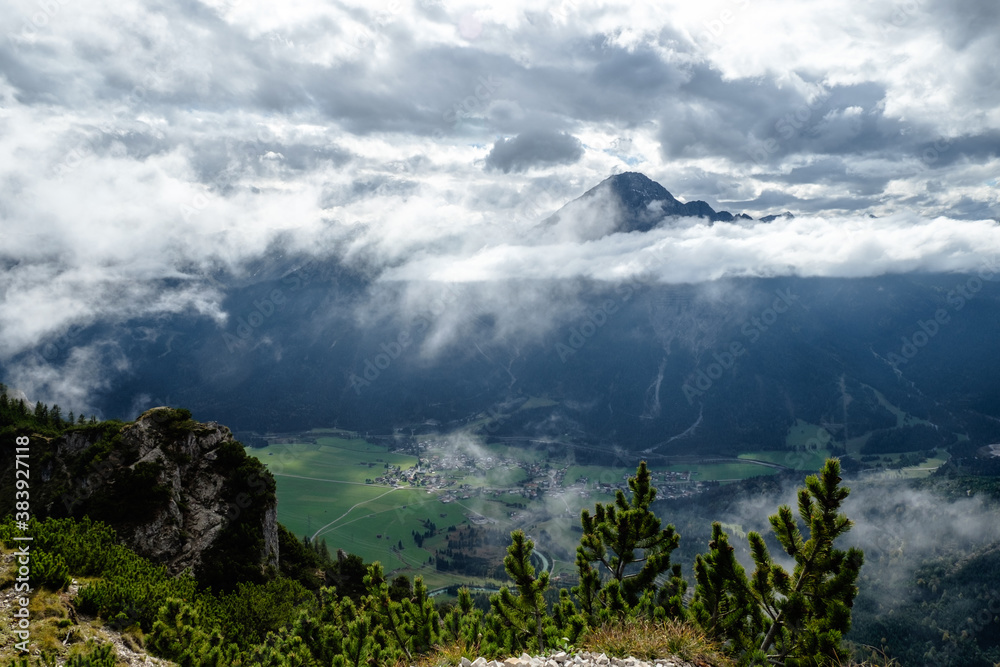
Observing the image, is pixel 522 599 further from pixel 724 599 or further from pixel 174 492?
pixel 174 492

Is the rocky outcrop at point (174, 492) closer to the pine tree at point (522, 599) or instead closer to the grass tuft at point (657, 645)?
the pine tree at point (522, 599)

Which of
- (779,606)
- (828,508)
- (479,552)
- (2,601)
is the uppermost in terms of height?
(828,508)

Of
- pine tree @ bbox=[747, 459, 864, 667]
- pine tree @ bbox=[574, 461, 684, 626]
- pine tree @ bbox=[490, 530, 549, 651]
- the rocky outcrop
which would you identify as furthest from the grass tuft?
the rocky outcrop

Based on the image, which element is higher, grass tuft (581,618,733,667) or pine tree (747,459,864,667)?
pine tree (747,459,864,667)

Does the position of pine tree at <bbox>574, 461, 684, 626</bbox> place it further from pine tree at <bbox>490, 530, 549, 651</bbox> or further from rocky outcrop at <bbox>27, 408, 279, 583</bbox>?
rocky outcrop at <bbox>27, 408, 279, 583</bbox>

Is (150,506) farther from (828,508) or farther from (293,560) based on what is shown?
(828,508)

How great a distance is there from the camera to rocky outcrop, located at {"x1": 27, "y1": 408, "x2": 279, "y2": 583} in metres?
34.2

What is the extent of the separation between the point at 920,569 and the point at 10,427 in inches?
7810

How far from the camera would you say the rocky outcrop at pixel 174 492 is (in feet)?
112

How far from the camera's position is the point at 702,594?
16594 millimetres

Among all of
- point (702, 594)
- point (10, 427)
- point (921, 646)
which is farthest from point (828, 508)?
point (921, 646)

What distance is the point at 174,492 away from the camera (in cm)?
3631

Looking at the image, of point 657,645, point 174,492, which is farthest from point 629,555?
point 174,492

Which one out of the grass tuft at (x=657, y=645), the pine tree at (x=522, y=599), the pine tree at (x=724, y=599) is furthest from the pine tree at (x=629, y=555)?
the grass tuft at (x=657, y=645)
